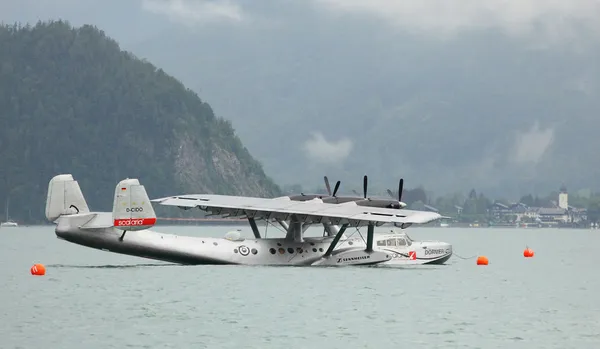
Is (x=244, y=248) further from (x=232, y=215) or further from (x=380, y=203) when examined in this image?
(x=380, y=203)

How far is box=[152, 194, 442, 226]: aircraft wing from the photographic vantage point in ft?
199

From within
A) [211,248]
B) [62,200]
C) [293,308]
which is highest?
[62,200]

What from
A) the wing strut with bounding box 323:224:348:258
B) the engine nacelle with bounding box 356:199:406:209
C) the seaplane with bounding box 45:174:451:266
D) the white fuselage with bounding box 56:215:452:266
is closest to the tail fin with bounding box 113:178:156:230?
the seaplane with bounding box 45:174:451:266

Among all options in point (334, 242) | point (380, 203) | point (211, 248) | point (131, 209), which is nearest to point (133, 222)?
point (131, 209)

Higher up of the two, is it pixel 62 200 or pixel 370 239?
pixel 62 200

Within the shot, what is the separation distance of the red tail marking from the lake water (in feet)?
9.05

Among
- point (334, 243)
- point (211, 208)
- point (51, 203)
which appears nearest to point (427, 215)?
point (334, 243)

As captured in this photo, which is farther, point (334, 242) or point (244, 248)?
point (334, 242)

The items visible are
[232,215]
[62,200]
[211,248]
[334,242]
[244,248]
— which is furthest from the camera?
[232,215]

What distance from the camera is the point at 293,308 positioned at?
47438 mm

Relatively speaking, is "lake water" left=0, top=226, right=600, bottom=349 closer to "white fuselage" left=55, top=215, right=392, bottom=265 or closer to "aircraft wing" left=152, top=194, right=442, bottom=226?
"white fuselage" left=55, top=215, right=392, bottom=265

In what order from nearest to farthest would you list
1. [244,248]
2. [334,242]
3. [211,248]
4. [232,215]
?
[211,248] < [244,248] < [334,242] < [232,215]

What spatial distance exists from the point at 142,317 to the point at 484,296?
17252 mm

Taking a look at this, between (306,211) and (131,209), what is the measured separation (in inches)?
363
